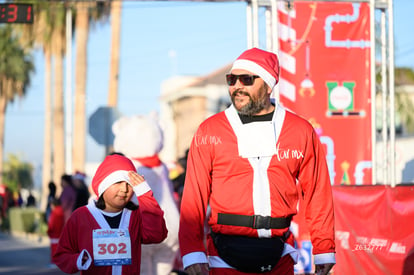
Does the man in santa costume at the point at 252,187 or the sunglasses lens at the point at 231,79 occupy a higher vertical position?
the sunglasses lens at the point at 231,79

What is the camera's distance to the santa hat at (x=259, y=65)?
510 centimetres

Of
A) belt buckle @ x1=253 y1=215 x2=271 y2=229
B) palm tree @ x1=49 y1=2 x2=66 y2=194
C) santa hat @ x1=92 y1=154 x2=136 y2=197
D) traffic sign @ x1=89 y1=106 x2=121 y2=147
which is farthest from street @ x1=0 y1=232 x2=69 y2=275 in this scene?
belt buckle @ x1=253 y1=215 x2=271 y2=229

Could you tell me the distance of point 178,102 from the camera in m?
69.3

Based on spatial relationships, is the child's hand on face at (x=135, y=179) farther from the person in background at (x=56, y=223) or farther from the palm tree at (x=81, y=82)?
the palm tree at (x=81, y=82)

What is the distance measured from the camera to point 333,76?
447 inches

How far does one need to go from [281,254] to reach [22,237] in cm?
2786

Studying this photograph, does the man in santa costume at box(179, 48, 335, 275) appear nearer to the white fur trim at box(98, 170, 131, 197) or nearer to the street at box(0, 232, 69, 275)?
the white fur trim at box(98, 170, 131, 197)

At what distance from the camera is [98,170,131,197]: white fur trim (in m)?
6.31

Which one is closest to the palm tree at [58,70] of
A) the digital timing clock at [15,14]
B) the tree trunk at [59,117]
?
the tree trunk at [59,117]

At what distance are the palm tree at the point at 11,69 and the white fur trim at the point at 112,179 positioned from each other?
41735 mm

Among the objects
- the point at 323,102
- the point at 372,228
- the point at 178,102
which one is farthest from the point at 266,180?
the point at 178,102

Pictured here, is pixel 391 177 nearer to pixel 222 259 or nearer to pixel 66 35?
pixel 222 259

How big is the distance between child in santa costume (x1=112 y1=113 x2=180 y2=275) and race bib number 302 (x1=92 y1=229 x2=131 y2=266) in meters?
2.67

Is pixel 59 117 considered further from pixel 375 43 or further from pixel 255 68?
pixel 255 68
